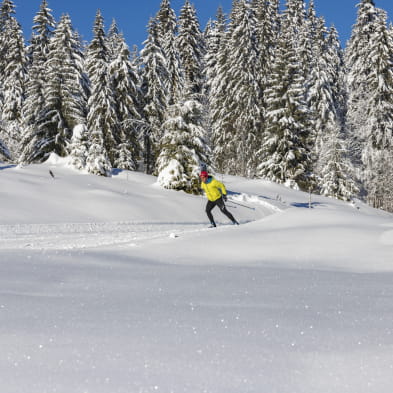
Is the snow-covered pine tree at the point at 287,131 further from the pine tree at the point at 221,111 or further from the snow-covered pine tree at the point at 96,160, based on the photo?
the snow-covered pine tree at the point at 96,160

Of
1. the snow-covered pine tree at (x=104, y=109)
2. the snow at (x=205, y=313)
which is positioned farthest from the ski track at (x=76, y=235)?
the snow-covered pine tree at (x=104, y=109)

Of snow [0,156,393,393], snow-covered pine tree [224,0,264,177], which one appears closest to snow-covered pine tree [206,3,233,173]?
snow-covered pine tree [224,0,264,177]

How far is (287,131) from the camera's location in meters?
30.4

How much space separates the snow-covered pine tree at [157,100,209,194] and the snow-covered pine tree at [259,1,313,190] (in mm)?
11978

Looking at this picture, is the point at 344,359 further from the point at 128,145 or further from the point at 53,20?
the point at 53,20

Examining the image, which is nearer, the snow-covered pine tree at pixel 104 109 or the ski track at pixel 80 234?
the ski track at pixel 80 234

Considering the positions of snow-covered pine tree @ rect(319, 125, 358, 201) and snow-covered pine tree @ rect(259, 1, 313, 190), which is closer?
snow-covered pine tree @ rect(319, 125, 358, 201)

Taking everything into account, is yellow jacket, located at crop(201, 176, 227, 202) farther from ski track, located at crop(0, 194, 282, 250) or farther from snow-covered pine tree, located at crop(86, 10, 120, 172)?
snow-covered pine tree, located at crop(86, 10, 120, 172)

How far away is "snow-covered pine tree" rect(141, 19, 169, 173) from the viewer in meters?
35.0

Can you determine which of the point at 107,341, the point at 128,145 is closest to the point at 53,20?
the point at 128,145

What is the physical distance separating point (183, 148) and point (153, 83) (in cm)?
1753

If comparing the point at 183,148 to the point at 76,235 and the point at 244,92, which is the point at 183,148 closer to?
the point at 76,235

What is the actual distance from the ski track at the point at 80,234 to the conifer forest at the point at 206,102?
7.12 metres

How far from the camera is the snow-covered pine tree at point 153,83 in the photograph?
1379 inches
